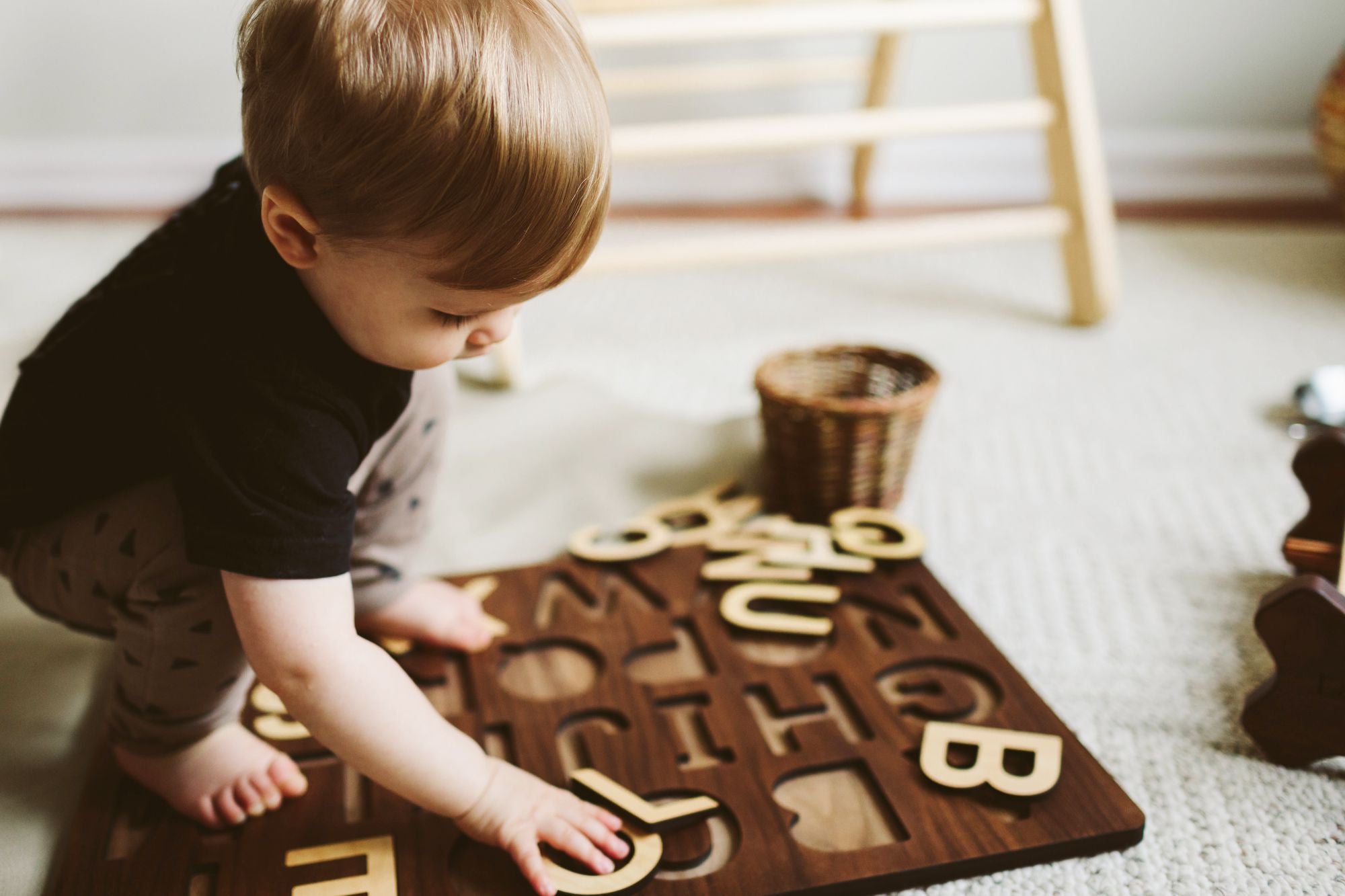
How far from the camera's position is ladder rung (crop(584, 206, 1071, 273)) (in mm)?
1098

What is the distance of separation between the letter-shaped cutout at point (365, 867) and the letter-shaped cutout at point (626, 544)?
272 mm

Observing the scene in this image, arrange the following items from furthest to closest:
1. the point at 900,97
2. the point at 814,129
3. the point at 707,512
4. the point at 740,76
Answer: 1. the point at 900,97
2. the point at 740,76
3. the point at 814,129
4. the point at 707,512

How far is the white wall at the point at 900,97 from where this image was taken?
1.60 m

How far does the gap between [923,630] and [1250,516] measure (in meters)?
0.32

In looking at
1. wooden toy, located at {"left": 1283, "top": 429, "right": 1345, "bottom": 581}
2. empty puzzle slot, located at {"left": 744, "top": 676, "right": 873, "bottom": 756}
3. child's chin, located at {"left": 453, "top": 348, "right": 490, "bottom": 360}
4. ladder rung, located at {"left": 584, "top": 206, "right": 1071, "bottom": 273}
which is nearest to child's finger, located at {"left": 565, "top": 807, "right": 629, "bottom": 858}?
empty puzzle slot, located at {"left": 744, "top": 676, "right": 873, "bottom": 756}

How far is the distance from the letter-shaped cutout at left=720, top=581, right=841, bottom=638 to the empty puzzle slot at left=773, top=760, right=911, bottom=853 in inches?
4.4

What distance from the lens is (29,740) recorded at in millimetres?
642

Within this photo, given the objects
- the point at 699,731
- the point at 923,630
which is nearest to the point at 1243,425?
the point at 923,630

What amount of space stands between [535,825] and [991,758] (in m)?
0.24

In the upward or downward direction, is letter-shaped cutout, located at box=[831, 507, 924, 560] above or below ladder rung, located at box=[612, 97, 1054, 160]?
below

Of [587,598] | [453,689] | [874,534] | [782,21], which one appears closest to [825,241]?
[782,21]

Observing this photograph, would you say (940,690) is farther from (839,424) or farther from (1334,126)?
(1334,126)

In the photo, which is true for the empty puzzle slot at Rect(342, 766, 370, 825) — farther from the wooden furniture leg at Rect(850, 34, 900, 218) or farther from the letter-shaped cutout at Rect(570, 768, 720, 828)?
the wooden furniture leg at Rect(850, 34, 900, 218)

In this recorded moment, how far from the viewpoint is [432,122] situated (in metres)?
0.42
